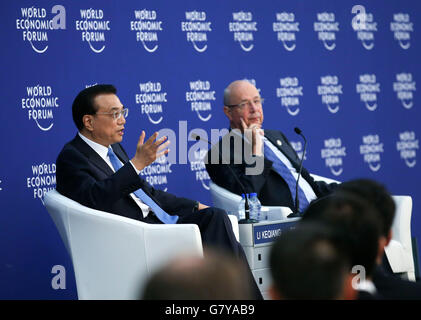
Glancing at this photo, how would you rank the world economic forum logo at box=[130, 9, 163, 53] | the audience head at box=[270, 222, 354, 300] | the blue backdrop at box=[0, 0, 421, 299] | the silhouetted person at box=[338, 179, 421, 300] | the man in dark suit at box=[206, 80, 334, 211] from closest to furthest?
1. the audience head at box=[270, 222, 354, 300]
2. the silhouetted person at box=[338, 179, 421, 300]
3. the blue backdrop at box=[0, 0, 421, 299]
4. the man in dark suit at box=[206, 80, 334, 211]
5. the world economic forum logo at box=[130, 9, 163, 53]

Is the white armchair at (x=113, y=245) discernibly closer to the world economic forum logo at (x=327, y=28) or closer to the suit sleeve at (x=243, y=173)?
the suit sleeve at (x=243, y=173)

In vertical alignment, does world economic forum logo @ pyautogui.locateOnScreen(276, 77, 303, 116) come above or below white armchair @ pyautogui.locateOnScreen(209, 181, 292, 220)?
above

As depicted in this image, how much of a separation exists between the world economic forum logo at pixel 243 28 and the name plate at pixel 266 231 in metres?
2.20

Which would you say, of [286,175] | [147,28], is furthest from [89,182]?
[147,28]

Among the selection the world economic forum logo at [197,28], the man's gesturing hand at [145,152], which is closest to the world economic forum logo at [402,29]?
the world economic forum logo at [197,28]

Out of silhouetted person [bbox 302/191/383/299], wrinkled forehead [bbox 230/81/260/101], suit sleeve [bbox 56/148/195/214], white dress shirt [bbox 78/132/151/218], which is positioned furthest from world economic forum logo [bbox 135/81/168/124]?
silhouetted person [bbox 302/191/383/299]

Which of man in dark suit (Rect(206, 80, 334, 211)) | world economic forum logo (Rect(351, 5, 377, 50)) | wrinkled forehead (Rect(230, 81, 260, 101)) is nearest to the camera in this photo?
man in dark suit (Rect(206, 80, 334, 211))

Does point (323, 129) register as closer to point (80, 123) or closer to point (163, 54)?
point (163, 54)

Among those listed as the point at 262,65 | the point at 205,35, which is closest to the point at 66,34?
the point at 205,35

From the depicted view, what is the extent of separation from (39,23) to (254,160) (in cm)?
155

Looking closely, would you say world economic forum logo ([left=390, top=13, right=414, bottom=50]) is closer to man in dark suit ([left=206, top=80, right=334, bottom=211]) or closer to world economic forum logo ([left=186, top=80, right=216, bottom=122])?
world economic forum logo ([left=186, top=80, right=216, bottom=122])

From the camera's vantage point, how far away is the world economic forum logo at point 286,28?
581 cm

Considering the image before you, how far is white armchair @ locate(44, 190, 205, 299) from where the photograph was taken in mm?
3311

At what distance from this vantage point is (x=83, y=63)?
457 centimetres
